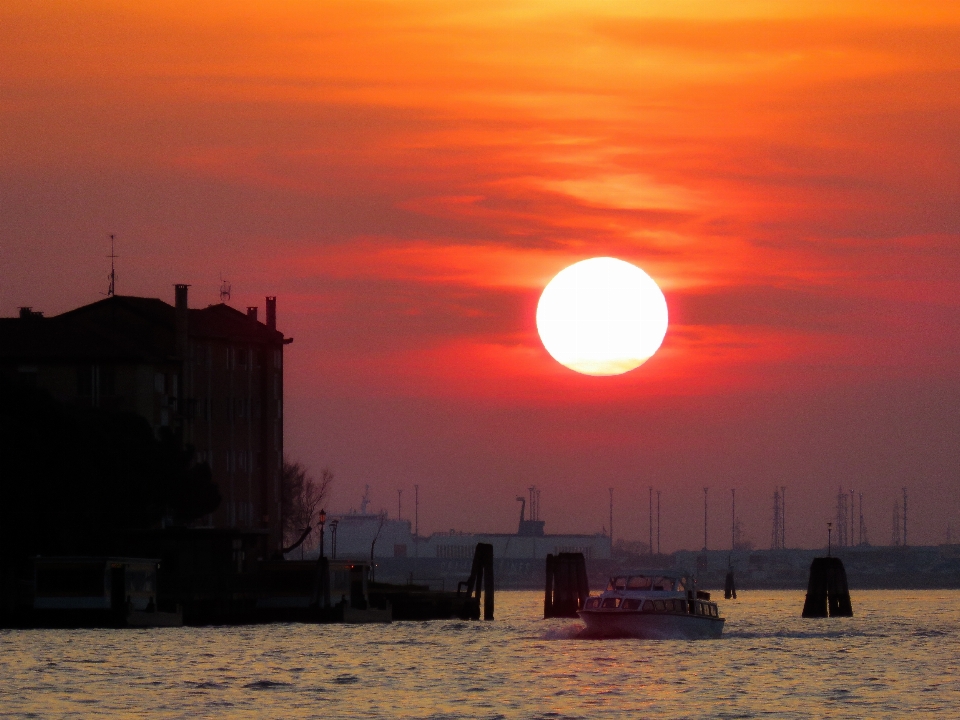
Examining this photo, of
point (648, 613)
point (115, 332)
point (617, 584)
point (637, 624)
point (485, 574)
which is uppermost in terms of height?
point (115, 332)

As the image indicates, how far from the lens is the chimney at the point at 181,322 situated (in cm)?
13812

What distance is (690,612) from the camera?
100938 millimetres

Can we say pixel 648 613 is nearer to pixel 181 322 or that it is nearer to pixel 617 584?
pixel 617 584

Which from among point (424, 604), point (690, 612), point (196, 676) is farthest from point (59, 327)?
point (196, 676)

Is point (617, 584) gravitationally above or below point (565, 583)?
above

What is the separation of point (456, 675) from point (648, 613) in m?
23.9

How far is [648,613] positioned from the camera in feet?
321

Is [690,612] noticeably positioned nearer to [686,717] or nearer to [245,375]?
[686,717]

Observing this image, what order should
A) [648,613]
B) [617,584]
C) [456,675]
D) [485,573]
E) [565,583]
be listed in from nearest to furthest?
[456,675] → [648,613] → [617,584] → [565,583] → [485,573]

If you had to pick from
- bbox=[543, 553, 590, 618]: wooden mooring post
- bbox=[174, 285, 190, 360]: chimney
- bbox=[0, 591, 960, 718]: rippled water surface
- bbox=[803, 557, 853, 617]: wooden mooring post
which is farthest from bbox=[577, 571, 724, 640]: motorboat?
bbox=[174, 285, 190, 360]: chimney

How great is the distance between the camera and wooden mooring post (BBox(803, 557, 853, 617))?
140250mm

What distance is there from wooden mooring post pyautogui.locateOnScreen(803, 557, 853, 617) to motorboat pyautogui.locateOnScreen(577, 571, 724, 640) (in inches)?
1529

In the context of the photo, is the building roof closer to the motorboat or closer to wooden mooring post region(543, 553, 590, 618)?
wooden mooring post region(543, 553, 590, 618)

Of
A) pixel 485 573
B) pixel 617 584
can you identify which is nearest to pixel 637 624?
pixel 617 584
